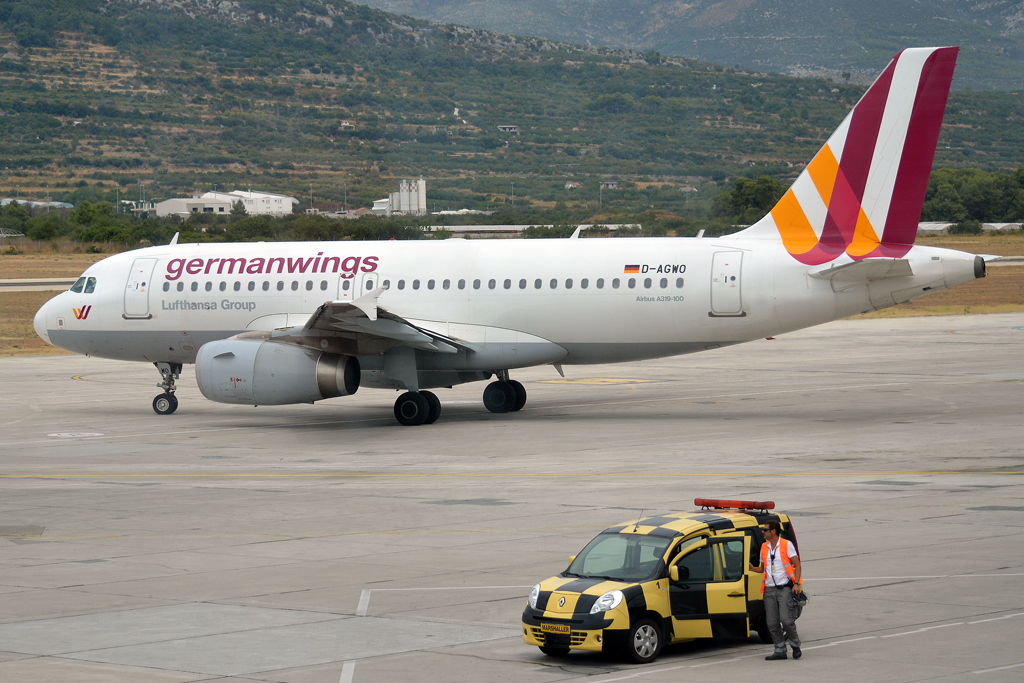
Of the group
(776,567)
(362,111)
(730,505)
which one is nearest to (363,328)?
(730,505)

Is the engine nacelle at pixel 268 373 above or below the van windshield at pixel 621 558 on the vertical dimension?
above

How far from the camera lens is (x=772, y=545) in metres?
12.5

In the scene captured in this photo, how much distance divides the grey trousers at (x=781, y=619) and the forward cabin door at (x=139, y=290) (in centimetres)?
2662

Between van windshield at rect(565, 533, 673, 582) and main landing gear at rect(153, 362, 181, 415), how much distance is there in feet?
81.6

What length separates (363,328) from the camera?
30.0 metres

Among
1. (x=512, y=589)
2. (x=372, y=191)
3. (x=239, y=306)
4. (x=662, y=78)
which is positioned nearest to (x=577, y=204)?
(x=372, y=191)

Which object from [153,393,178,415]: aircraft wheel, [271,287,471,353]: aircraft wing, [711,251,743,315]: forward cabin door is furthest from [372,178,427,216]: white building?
[711,251,743,315]: forward cabin door

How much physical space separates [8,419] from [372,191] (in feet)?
345

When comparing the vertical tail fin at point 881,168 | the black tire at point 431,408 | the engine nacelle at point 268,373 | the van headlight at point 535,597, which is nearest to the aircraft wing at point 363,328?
the engine nacelle at point 268,373

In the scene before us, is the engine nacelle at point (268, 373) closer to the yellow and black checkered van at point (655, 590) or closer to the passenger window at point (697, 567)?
the yellow and black checkered van at point (655, 590)

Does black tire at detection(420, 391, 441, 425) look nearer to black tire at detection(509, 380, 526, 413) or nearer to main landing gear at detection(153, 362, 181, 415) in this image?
black tire at detection(509, 380, 526, 413)

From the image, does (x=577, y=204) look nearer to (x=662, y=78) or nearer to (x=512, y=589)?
(x=662, y=78)

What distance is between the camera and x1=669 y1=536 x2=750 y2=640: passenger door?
1246 cm

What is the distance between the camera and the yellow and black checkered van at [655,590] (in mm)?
12031
